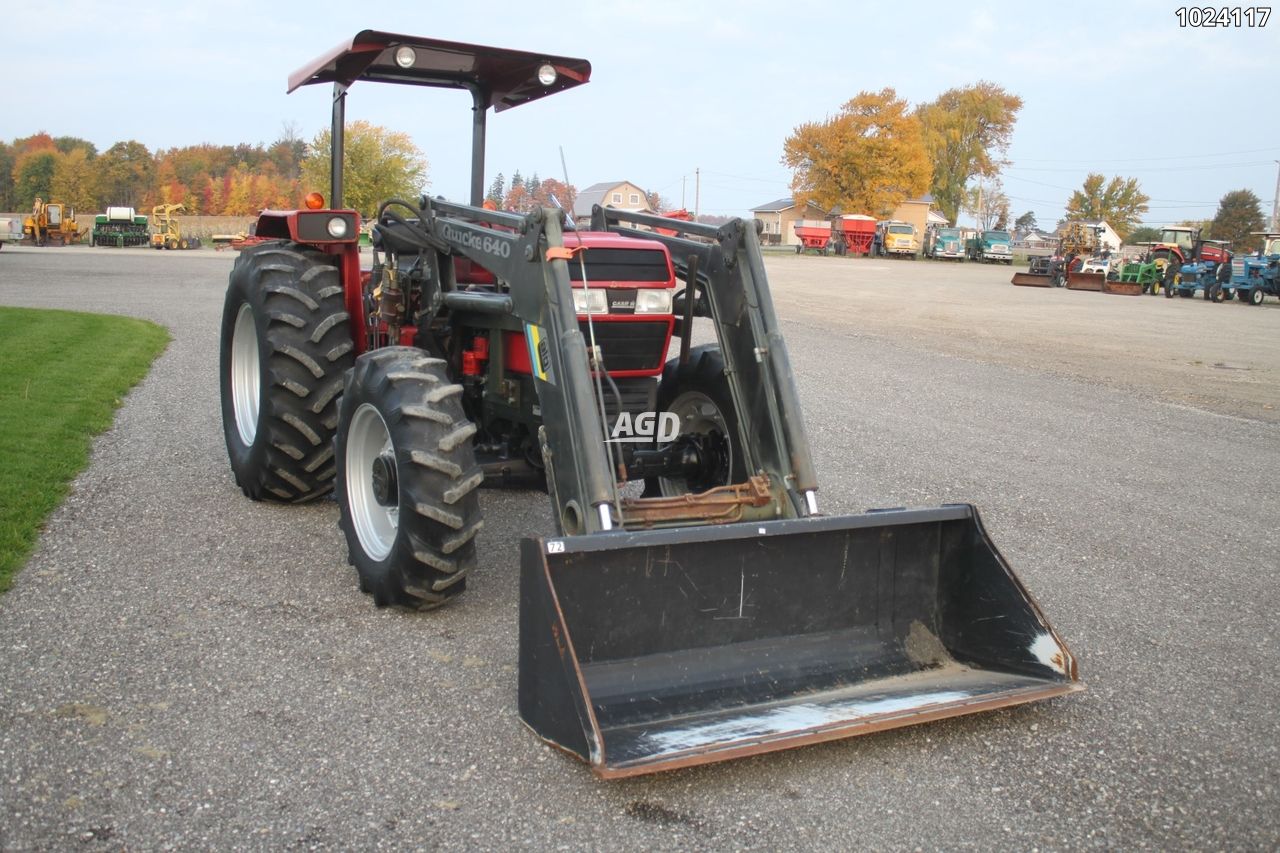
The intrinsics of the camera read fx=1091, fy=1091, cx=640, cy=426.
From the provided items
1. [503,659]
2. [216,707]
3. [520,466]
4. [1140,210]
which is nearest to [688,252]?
[520,466]

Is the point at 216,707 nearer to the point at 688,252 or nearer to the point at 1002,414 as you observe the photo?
the point at 688,252

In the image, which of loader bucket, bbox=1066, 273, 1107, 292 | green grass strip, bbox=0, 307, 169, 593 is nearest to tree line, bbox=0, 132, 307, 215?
loader bucket, bbox=1066, 273, 1107, 292

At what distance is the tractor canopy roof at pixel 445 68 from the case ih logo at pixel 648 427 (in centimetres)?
209

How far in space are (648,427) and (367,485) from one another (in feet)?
4.43

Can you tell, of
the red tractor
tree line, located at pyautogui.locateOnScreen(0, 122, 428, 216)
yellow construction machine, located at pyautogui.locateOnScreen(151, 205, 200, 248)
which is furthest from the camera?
tree line, located at pyautogui.locateOnScreen(0, 122, 428, 216)

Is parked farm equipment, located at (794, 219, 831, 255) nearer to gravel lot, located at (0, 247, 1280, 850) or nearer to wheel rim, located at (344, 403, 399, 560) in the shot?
gravel lot, located at (0, 247, 1280, 850)

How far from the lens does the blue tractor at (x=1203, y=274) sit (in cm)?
3172

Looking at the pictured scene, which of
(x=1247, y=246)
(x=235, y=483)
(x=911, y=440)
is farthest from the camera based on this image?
(x=1247, y=246)

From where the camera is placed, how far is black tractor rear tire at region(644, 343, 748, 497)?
5.15 m

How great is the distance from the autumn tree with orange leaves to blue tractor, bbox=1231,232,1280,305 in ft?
126

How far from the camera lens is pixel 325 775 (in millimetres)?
3324

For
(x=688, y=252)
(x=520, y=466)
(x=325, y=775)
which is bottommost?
(x=325, y=775)

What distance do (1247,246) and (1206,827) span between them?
79.7 metres

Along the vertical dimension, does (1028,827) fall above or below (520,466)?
below
